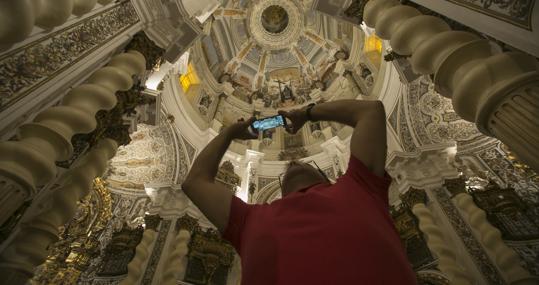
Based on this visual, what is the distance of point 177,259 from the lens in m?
7.37

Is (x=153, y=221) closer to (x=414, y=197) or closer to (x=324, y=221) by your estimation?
(x=414, y=197)

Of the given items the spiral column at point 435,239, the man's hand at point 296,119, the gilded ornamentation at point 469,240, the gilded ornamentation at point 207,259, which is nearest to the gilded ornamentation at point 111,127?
the man's hand at point 296,119

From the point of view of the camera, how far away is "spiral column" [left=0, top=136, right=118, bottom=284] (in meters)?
2.80

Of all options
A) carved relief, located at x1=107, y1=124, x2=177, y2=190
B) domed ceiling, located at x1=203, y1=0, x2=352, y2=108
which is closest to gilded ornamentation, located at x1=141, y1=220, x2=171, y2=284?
carved relief, located at x1=107, y1=124, x2=177, y2=190

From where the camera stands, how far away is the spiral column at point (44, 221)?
2.80 meters

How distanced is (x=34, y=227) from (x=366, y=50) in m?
11.6

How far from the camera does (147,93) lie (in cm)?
627

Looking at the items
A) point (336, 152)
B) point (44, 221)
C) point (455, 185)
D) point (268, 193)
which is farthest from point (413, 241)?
point (44, 221)

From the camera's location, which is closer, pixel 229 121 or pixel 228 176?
pixel 228 176

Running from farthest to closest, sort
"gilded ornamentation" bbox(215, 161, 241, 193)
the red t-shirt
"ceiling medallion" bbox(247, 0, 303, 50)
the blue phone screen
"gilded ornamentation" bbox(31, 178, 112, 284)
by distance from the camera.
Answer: "ceiling medallion" bbox(247, 0, 303, 50) → "gilded ornamentation" bbox(215, 161, 241, 193) → "gilded ornamentation" bbox(31, 178, 112, 284) → the blue phone screen → the red t-shirt

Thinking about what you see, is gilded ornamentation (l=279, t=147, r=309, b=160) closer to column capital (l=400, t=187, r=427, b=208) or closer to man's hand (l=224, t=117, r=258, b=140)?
column capital (l=400, t=187, r=427, b=208)

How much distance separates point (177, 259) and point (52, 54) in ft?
18.9

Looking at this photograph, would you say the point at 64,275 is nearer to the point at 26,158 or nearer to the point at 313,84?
the point at 26,158

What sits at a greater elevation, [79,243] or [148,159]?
[148,159]
